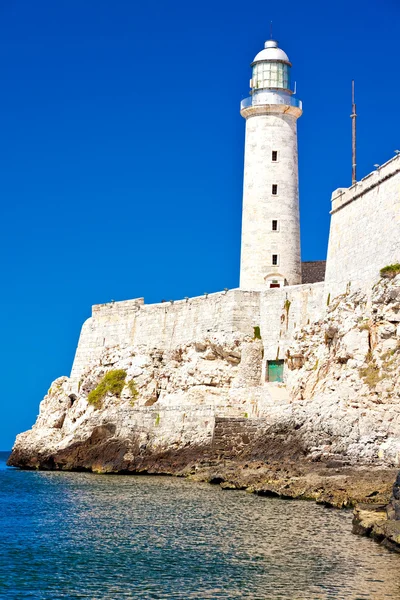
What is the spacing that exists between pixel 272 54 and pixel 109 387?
13.3m

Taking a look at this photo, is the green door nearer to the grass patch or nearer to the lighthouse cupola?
the grass patch

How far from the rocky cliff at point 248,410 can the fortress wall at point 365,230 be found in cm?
Result: 85

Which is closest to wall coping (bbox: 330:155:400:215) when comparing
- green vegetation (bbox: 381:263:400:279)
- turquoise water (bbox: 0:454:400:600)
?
green vegetation (bbox: 381:263:400:279)

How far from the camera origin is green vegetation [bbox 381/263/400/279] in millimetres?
24844

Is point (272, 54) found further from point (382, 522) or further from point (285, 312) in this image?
point (382, 522)

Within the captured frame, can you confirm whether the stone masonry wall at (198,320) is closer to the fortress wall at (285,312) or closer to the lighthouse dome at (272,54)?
the fortress wall at (285,312)

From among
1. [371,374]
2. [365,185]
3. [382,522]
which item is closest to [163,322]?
[365,185]

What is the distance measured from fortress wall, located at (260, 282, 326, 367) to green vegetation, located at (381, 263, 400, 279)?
13.1ft

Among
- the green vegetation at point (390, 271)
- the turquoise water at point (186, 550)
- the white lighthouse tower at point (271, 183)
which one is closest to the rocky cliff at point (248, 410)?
the green vegetation at point (390, 271)

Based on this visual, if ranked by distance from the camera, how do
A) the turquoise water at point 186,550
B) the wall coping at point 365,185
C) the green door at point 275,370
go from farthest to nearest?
1. the green door at point 275,370
2. the wall coping at point 365,185
3. the turquoise water at point 186,550

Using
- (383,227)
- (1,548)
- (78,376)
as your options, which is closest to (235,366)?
(383,227)

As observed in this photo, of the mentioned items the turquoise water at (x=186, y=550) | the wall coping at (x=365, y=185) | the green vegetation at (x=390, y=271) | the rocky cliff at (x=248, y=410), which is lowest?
the turquoise water at (x=186, y=550)

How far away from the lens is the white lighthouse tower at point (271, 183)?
32.3 metres

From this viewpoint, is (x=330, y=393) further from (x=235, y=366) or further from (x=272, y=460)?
(x=235, y=366)
